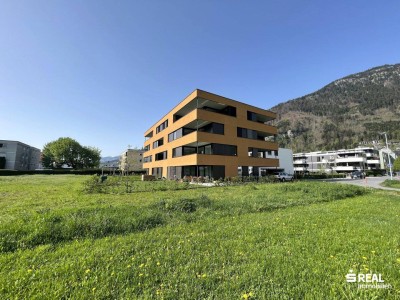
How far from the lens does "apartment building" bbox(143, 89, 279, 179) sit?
2878 cm

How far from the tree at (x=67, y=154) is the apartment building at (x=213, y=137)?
5422 cm

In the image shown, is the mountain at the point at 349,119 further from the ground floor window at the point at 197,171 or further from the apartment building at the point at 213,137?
the ground floor window at the point at 197,171

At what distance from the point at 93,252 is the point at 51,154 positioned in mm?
87888

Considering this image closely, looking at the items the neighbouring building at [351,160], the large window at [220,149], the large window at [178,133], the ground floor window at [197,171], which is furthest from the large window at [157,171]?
the neighbouring building at [351,160]

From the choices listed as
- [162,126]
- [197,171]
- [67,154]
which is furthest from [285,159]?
[67,154]

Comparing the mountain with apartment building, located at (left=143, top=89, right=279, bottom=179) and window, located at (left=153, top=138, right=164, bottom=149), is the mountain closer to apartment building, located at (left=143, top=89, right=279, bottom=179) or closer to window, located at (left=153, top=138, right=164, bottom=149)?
apartment building, located at (left=143, top=89, right=279, bottom=179)

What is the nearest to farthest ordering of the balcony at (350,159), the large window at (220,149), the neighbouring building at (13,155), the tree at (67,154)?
1. the large window at (220,149)
2. the tree at (67,154)
3. the neighbouring building at (13,155)
4. the balcony at (350,159)

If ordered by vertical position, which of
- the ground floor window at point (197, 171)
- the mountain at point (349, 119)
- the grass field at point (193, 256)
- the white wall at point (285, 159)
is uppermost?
the mountain at point (349, 119)

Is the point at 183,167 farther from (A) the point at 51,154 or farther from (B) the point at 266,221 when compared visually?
(A) the point at 51,154

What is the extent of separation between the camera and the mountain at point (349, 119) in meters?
132

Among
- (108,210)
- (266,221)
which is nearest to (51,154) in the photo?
(108,210)

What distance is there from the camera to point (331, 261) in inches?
159

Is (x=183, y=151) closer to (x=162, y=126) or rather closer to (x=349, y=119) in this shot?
(x=162, y=126)

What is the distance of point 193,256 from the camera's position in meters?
4.34
